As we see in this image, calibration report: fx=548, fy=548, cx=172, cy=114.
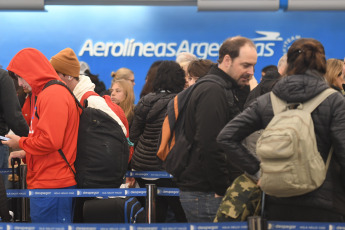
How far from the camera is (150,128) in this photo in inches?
187

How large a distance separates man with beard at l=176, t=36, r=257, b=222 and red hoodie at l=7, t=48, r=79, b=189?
982 mm

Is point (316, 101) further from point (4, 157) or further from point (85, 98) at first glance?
point (4, 157)

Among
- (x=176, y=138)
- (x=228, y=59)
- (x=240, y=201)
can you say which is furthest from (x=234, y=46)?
(x=240, y=201)

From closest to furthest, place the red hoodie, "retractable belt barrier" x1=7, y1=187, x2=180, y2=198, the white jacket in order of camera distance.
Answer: the red hoodie, "retractable belt barrier" x1=7, y1=187, x2=180, y2=198, the white jacket

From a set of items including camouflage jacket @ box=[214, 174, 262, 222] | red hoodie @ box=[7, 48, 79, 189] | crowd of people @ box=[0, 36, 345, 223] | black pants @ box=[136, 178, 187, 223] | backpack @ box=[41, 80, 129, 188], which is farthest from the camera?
black pants @ box=[136, 178, 187, 223]

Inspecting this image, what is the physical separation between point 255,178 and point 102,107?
154cm

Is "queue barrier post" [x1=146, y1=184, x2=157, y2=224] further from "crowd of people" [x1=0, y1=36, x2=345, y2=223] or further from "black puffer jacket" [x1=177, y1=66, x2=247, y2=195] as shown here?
"black puffer jacket" [x1=177, y1=66, x2=247, y2=195]

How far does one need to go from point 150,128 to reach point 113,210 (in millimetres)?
820

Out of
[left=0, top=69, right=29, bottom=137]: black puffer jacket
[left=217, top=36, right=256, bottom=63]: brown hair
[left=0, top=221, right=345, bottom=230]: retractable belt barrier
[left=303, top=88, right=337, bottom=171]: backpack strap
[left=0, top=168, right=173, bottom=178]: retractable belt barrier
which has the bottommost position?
[left=0, top=221, right=345, bottom=230]: retractable belt barrier

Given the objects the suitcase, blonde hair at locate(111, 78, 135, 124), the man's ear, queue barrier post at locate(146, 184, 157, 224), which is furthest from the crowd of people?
blonde hair at locate(111, 78, 135, 124)

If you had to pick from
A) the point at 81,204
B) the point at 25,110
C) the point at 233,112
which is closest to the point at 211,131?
the point at 233,112

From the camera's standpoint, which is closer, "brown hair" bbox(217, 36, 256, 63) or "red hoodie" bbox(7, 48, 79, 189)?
"brown hair" bbox(217, 36, 256, 63)

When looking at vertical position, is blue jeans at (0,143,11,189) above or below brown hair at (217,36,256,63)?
below

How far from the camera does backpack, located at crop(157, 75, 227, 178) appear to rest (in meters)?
3.13
